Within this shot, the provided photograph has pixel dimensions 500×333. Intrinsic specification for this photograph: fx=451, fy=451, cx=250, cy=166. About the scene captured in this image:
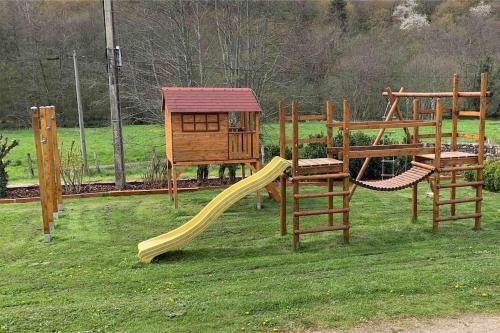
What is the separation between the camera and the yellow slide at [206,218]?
7.29 m

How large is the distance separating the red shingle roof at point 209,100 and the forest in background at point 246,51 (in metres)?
5.78

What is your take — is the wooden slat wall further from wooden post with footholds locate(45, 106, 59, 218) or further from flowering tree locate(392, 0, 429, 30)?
flowering tree locate(392, 0, 429, 30)

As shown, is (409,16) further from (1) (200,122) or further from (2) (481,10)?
(1) (200,122)

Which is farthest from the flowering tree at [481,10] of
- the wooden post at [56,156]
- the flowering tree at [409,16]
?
the wooden post at [56,156]

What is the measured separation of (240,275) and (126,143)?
15.9 meters

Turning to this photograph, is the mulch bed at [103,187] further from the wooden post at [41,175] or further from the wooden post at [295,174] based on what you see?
the wooden post at [295,174]

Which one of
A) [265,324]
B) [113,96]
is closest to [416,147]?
[265,324]

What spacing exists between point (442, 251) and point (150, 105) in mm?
12044

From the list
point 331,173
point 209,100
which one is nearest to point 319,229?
point 331,173

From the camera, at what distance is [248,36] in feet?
57.1

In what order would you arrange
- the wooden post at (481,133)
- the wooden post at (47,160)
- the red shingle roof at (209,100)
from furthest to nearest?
the red shingle roof at (209,100), the wooden post at (47,160), the wooden post at (481,133)

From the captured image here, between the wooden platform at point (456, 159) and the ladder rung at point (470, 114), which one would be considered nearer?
the wooden platform at point (456, 159)

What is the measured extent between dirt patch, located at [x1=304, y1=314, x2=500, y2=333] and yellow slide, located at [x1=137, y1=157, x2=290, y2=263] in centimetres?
319

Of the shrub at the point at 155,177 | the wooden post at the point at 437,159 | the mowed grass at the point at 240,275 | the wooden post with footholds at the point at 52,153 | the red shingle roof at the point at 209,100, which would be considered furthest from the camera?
the shrub at the point at 155,177
